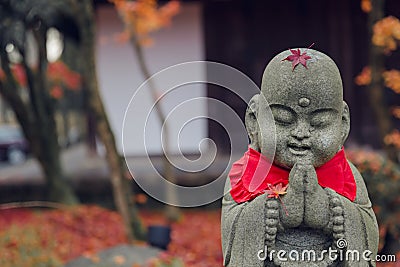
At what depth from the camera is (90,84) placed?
7.22 metres

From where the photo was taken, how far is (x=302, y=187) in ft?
10.5

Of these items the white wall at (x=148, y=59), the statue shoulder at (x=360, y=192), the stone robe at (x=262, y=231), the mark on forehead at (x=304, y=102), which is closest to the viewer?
the mark on forehead at (x=304, y=102)

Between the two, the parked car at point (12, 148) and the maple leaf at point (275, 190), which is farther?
the parked car at point (12, 148)

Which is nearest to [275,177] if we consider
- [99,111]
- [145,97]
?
[99,111]

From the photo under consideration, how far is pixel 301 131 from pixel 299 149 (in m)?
0.10

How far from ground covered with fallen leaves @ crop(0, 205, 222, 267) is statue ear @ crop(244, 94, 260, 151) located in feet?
11.8

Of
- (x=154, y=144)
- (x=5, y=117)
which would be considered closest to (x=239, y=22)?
(x=154, y=144)

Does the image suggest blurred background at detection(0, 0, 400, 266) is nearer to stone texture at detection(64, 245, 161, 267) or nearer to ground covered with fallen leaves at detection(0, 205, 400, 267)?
ground covered with fallen leaves at detection(0, 205, 400, 267)

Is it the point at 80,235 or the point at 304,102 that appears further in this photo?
the point at 80,235

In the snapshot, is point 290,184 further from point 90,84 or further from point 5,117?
point 5,117

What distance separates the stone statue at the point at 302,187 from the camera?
325cm

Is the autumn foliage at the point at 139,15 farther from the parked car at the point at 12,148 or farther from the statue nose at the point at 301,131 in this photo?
the parked car at the point at 12,148

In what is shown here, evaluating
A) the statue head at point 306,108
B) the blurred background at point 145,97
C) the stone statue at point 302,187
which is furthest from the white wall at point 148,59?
the statue head at point 306,108

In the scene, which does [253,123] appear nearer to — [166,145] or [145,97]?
[166,145]
